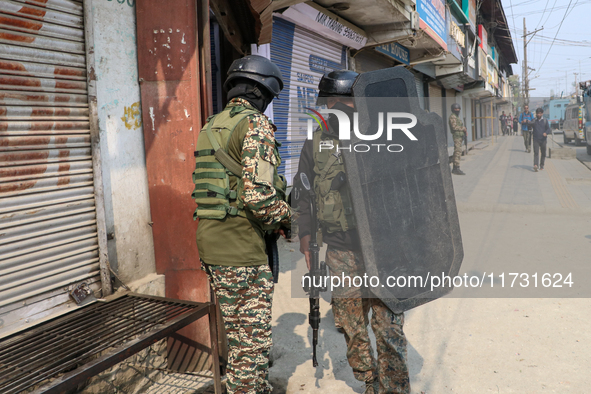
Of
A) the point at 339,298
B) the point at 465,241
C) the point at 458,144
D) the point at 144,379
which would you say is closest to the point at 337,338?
the point at 339,298

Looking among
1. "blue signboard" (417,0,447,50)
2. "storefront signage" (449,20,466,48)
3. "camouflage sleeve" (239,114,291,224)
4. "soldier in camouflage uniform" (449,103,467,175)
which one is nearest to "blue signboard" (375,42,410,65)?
"blue signboard" (417,0,447,50)

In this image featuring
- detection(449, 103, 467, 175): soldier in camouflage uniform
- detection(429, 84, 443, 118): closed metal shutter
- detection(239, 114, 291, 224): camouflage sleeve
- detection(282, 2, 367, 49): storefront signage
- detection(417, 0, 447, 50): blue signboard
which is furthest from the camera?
detection(429, 84, 443, 118): closed metal shutter

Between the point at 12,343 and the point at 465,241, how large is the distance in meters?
5.35

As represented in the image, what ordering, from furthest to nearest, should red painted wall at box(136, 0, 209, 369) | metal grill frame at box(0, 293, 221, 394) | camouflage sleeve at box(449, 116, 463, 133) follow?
camouflage sleeve at box(449, 116, 463, 133), red painted wall at box(136, 0, 209, 369), metal grill frame at box(0, 293, 221, 394)

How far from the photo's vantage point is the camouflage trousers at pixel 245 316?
221 centimetres

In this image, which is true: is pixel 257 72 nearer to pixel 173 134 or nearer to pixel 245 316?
pixel 173 134

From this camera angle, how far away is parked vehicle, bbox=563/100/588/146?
2108 cm

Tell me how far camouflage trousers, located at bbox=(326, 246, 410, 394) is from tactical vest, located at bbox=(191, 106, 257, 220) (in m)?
0.69

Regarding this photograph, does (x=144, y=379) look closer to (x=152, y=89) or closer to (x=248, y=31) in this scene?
(x=152, y=89)

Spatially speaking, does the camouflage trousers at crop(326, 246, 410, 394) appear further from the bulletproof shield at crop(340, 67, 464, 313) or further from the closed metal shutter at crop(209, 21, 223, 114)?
the closed metal shutter at crop(209, 21, 223, 114)

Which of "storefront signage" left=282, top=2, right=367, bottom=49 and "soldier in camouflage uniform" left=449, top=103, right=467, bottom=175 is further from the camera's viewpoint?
"soldier in camouflage uniform" left=449, top=103, right=467, bottom=175

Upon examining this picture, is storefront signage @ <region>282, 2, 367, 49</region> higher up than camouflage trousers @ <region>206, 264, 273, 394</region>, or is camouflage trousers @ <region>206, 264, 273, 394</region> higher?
storefront signage @ <region>282, 2, 367, 49</region>

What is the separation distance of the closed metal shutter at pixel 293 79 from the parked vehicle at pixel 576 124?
18.4 meters

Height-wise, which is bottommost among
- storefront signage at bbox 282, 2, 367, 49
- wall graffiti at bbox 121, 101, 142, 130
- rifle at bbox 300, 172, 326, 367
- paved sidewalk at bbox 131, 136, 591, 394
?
paved sidewalk at bbox 131, 136, 591, 394
